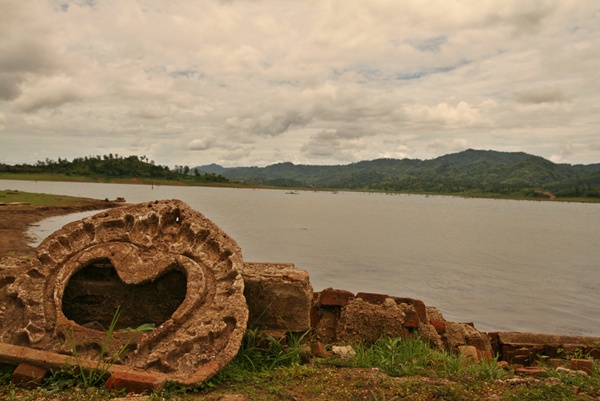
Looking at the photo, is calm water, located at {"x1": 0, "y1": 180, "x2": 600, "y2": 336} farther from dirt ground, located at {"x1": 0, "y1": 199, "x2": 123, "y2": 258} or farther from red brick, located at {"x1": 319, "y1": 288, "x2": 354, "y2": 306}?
red brick, located at {"x1": 319, "y1": 288, "x2": 354, "y2": 306}

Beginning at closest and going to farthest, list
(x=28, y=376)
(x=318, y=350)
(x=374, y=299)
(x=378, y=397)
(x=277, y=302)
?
(x=378, y=397) < (x=28, y=376) < (x=318, y=350) < (x=277, y=302) < (x=374, y=299)

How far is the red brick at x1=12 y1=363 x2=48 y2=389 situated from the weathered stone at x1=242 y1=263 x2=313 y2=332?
2.48m

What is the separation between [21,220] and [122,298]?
90.3 feet

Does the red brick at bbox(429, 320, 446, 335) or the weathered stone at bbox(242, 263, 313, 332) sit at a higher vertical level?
the weathered stone at bbox(242, 263, 313, 332)

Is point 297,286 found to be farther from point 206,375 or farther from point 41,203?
point 41,203

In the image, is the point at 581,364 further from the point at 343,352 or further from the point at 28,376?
the point at 28,376

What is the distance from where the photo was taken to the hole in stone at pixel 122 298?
6.36 metres

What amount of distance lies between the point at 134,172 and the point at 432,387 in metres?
133

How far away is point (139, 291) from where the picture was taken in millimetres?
6441

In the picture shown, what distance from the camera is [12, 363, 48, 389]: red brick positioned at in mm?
4660

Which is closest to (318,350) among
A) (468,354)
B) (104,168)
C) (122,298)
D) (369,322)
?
(369,322)

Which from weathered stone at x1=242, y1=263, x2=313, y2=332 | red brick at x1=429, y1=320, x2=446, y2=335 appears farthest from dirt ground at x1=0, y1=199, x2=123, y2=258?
red brick at x1=429, y1=320, x2=446, y2=335

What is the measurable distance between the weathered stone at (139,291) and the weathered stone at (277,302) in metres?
0.47

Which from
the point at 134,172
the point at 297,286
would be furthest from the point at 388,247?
the point at 134,172
